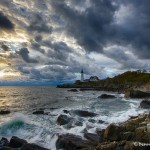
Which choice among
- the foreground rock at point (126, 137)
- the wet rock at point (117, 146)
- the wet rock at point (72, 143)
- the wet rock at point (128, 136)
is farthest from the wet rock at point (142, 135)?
the wet rock at point (72, 143)

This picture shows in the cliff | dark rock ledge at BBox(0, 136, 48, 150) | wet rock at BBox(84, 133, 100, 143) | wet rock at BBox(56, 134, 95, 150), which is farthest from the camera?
the cliff

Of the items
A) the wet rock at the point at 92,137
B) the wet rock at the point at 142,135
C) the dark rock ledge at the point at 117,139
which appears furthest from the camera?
the wet rock at the point at 92,137

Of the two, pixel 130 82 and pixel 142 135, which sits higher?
pixel 130 82

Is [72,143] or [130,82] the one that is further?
[130,82]

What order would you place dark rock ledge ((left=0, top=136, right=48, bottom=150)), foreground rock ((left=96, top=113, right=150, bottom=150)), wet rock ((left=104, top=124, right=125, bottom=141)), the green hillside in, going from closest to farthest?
foreground rock ((left=96, top=113, right=150, bottom=150))
wet rock ((left=104, top=124, right=125, bottom=141))
dark rock ledge ((left=0, top=136, right=48, bottom=150))
the green hillside

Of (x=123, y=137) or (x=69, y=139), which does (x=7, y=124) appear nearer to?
(x=69, y=139)

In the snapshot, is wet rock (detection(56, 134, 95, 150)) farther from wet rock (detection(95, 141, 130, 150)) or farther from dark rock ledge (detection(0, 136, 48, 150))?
wet rock (detection(95, 141, 130, 150))

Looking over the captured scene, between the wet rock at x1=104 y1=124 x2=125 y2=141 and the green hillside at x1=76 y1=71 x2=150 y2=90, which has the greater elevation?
the green hillside at x1=76 y1=71 x2=150 y2=90

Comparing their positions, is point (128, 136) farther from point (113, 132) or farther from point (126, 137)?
point (113, 132)

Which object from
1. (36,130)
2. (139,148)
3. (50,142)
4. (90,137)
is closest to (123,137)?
(139,148)

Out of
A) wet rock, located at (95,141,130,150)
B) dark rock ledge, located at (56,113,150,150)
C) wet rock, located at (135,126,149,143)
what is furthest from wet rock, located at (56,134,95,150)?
wet rock, located at (135,126,149,143)

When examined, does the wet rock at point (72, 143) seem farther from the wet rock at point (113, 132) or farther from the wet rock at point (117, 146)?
the wet rock at point (117, 146)

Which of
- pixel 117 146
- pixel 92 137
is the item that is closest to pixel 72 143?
pixel 92 137

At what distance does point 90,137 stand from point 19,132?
8691mm
